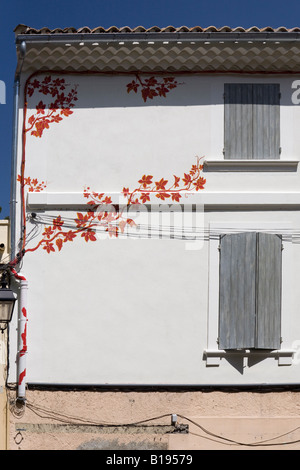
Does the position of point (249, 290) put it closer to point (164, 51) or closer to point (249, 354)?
point (249, 354)

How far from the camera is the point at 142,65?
11383 mm

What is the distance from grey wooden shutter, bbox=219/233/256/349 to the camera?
35.2ft

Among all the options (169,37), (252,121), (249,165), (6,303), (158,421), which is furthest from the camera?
(252,121)

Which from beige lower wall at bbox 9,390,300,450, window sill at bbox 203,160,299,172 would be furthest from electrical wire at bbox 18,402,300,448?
window sill at bbox 203,160,299,172

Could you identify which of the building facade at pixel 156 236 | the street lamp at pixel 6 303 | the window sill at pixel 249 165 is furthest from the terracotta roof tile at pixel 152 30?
the street lamp at pixel 6 303

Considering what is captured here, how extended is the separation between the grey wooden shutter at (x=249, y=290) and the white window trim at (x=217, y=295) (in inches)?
2.9

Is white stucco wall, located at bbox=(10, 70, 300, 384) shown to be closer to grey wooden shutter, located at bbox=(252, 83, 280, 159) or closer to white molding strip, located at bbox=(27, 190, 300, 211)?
white molding strip, located at bbox=(27, 190, 300, 211)

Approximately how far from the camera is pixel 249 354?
1077cm

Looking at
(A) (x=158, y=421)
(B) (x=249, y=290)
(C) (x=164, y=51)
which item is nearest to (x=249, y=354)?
(B) (x=249, y=290)

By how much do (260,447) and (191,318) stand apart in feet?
6.64

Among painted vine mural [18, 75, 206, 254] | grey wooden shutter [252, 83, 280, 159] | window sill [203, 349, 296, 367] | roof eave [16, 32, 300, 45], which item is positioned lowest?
window sill [203, 349, 296, 367]

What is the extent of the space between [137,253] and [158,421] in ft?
7.84

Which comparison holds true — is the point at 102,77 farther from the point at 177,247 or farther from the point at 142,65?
the point at 177,247

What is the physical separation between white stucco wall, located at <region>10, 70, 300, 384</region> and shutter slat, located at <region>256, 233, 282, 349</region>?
141 mm
